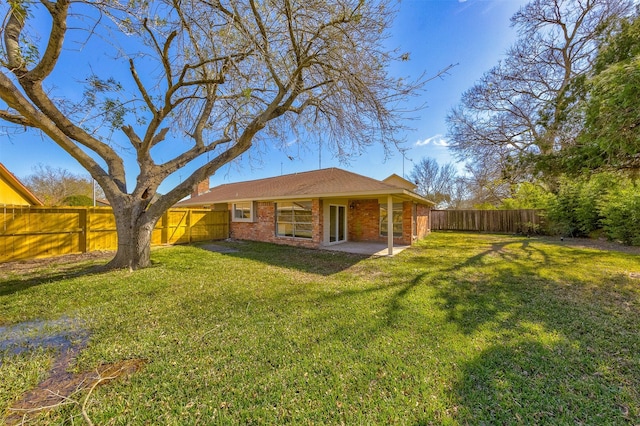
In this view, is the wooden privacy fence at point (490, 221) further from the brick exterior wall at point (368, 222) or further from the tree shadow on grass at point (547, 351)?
the tree shadow on grass at point (547, 351)

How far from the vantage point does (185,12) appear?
5.04 meters

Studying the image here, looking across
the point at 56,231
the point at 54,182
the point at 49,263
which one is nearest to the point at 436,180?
the point at 56,231

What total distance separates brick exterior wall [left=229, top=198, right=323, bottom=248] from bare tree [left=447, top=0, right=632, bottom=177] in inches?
346

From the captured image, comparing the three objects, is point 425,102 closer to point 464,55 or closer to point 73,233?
point 464,55

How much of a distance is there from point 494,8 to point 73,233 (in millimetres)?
14466

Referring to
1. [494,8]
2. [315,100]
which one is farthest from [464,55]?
[315,100]

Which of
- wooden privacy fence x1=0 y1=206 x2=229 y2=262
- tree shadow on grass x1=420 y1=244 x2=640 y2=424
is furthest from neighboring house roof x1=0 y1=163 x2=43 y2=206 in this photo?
tree shadow on grass x1=420 y1=244 x2=640 y2=424

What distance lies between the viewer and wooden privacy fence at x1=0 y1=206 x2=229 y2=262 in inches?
290

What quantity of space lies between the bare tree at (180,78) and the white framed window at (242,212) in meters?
5.07

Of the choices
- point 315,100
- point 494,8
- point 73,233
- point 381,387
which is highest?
point 494,8

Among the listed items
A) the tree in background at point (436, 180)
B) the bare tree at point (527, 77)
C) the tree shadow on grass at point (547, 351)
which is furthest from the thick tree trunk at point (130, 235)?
the tree in background at point (436, 180)

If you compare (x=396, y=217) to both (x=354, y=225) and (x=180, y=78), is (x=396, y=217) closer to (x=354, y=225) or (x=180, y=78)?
(x=354, y=225)

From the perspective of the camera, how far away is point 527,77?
14273mm

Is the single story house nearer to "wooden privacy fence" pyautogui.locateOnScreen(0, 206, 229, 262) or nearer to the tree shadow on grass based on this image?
"wooden privacy fence" pyautogui.locateOnScreen(0, 206, 229, 262)
